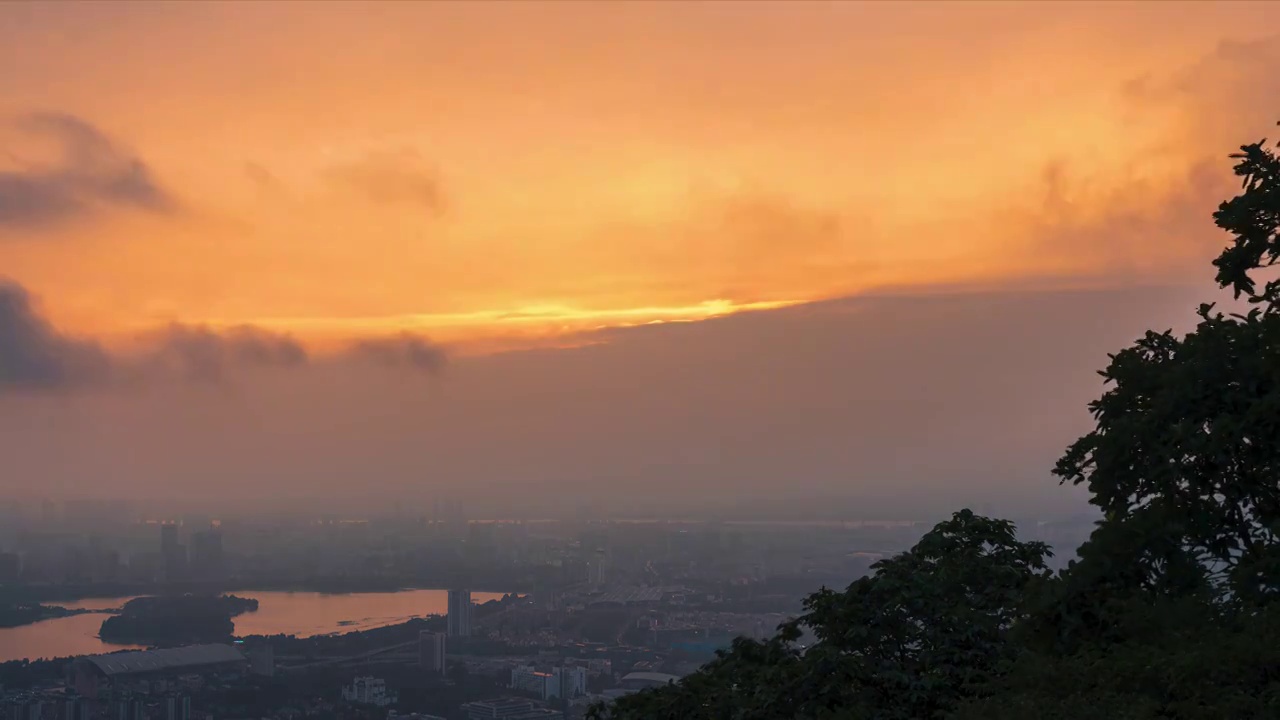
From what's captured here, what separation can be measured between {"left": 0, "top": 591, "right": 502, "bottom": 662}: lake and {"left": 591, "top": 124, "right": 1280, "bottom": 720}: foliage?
5403cm

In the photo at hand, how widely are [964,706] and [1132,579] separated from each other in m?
2.56

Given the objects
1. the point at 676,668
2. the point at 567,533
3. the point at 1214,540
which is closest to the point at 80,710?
the point at 676,668

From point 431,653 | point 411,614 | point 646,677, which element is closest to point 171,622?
point 411,614

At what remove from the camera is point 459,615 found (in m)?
65.6

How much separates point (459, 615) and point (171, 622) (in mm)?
19330

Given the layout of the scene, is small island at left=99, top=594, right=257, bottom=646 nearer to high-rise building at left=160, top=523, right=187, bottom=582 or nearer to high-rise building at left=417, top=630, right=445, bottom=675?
high-rise building at left=417, top=630, right=445, bottom=675

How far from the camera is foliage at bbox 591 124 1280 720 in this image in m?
10.6

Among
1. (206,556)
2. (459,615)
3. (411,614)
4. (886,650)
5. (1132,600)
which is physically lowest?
(411,614)

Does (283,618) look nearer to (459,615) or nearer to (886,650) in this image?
(459,615)

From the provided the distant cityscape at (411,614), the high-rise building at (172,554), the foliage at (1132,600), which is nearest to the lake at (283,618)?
the distant cityscape at (411,614)

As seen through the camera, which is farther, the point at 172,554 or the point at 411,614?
the point at 172,554

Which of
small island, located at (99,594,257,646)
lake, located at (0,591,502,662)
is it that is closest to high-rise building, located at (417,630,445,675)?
small island, located at (99,594,257,646)

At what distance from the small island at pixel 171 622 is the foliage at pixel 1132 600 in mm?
56797

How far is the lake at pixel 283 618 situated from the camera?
6219 cm
